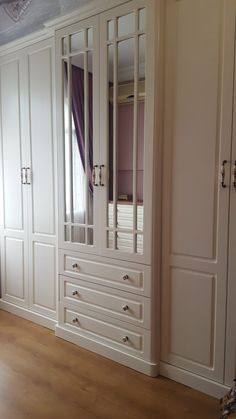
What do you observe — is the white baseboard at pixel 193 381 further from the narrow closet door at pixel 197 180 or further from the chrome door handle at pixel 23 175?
the chrome door handle at pixel 23 175

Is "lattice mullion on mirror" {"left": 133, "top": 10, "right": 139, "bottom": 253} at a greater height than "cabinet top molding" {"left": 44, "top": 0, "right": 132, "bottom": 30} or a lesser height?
lesser

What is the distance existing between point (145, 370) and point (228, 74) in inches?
72.4

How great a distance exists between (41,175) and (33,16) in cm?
129

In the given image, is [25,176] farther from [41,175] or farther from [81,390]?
[81,390]

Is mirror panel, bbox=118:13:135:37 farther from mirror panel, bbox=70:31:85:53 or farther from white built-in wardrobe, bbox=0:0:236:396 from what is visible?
mirror panel, bbox=70:31:85:53

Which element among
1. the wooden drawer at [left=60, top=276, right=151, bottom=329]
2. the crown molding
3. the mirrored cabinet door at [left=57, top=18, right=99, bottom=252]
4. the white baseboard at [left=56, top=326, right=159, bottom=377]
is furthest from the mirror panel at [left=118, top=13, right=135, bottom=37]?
the white baseboard at [left=56, top=326, right=159, bottom=377]

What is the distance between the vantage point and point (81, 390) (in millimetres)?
1843

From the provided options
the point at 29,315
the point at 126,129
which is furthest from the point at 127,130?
the point at 29,315

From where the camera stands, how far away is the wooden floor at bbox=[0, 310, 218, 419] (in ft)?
5.44

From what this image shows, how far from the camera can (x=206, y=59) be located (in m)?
1.71

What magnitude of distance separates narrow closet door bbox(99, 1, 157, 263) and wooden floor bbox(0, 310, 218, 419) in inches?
29.9

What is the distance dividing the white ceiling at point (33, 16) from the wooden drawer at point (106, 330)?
2.23m

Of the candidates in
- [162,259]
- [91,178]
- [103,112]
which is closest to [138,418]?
[162,259]

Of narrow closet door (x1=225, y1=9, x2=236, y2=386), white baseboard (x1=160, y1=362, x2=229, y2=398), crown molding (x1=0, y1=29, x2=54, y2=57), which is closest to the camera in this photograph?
narrow closet door (x1=225, y1=9, x2=236, y2=386)
